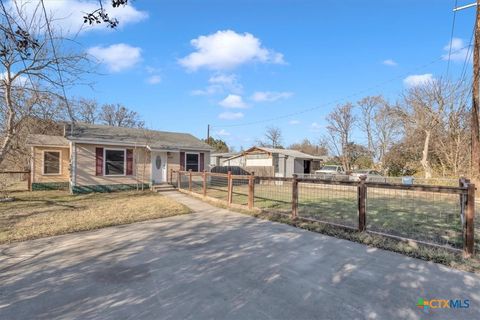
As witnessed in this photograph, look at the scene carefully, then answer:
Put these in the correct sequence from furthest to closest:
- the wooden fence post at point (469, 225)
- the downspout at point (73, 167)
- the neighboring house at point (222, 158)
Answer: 1. the neighboring house at point (222, 158)
2. the downspout at point (73, 167)
3. the wooden fence post at point (469, 225)

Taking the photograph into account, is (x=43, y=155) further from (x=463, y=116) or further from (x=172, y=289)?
(x=463, y=116)

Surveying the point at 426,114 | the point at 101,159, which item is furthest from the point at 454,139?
the point at 101,159

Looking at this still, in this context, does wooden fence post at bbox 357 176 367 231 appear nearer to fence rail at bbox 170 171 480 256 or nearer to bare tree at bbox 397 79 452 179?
fence rail at bbox 170 171 480 256

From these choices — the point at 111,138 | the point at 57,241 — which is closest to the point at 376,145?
the point at 111,138

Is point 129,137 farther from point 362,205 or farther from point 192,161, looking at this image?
point 362,205

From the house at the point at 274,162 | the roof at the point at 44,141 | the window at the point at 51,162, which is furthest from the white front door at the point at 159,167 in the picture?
the house at the point at 274,162

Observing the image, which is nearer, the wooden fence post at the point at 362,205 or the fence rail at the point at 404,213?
the fence rail at the point at 404,213

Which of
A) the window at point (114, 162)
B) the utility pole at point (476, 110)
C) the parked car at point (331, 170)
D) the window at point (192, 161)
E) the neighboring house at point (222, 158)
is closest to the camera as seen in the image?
the utility pole at point (476, 110)

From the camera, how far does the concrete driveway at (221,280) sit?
2.71 meters

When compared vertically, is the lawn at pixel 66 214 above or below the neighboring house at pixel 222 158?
below

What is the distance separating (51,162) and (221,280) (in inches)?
582

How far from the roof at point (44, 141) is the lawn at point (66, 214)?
398 centimetres

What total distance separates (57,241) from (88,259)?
5.34 feet

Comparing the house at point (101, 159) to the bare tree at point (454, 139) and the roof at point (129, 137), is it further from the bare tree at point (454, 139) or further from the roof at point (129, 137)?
the bare tree at point (454, 139)
